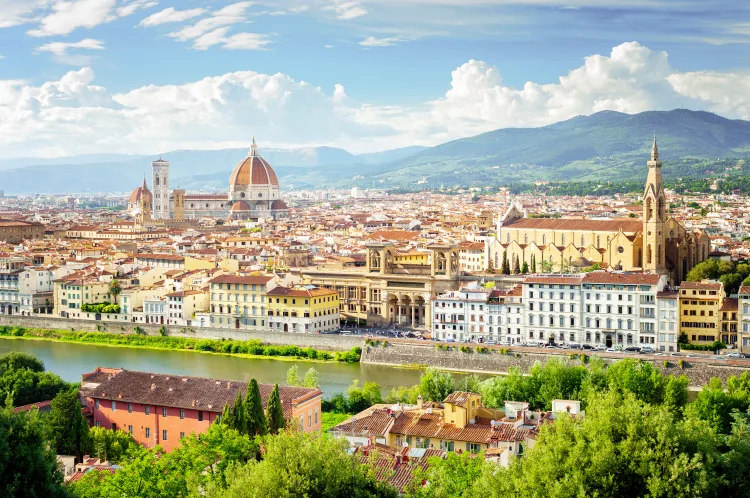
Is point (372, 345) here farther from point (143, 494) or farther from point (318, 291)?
point (143, 494)

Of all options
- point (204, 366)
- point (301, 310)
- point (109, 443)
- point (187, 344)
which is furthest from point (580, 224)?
point (109, 443)

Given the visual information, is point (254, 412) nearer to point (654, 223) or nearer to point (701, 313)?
point (701, 313)

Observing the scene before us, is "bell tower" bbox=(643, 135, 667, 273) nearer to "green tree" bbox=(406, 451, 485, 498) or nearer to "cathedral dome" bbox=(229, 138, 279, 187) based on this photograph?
"green tree" bbox=(406, 451, 485, 498)

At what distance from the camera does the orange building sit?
19.1 m

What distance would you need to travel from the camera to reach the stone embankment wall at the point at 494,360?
26.2 meters

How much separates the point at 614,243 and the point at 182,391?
22.0 m

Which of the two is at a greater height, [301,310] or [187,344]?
[301,310]

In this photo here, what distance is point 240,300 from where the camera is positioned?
113ft

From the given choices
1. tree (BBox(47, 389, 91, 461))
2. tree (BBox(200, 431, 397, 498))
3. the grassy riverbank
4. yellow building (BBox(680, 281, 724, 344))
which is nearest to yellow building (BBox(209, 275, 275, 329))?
the grassy riverbank

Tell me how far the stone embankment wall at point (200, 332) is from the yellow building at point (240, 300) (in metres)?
0.64

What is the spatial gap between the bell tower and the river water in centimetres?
1088

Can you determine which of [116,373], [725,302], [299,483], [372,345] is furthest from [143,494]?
[725,302]

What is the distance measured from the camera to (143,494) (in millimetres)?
12797

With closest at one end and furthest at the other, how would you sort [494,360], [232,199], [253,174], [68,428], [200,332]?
1. [68,428]
2. [494,360]
3. [200,332]
4. [253,174]
5. [232,199]
